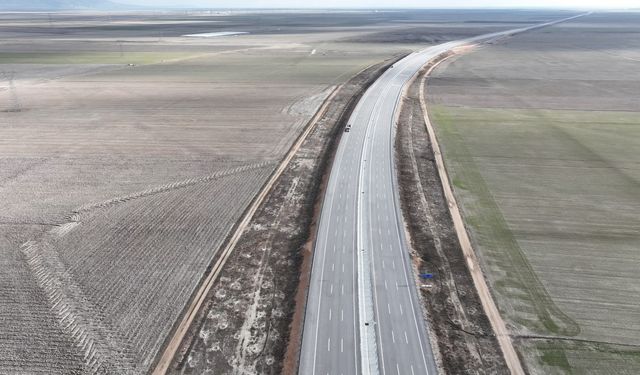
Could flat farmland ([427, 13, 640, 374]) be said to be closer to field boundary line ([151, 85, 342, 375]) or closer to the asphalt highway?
the asphalt highway

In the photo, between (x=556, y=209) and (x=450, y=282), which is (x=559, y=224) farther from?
(x=450, y=282)

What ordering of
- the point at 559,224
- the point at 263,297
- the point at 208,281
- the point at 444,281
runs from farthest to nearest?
the point at 559,224
the point at 444,281
the point at 208,281
the point at 263,297

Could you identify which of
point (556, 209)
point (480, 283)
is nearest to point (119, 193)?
point (480, 283)

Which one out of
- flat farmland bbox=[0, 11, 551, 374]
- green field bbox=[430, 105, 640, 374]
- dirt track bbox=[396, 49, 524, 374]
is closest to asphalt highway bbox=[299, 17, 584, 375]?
dirt track bbox=[396, 49, 524, 374]

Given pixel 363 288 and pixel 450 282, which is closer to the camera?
pixel 363 288

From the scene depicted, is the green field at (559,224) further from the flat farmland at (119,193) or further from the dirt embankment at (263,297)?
the flat farmland at (119,193)

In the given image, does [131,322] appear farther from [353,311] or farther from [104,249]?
[353,311]
